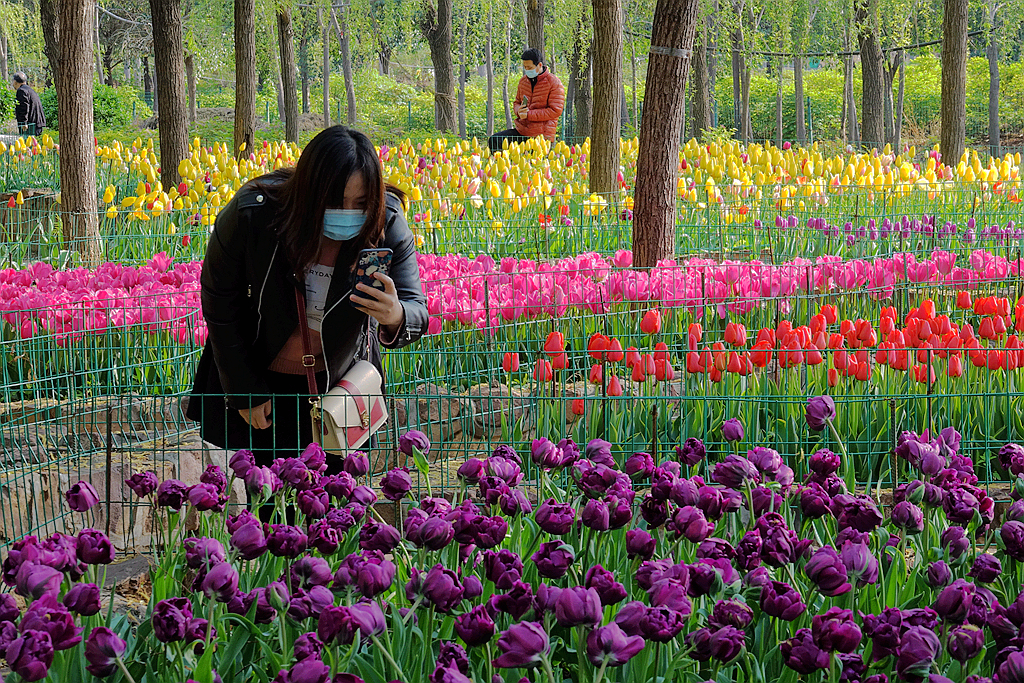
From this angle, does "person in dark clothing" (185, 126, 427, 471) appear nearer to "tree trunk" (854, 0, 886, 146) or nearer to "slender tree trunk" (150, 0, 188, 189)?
"slender tree trunk" (150, 0, 188, 189)

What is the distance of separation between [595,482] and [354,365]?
110cm

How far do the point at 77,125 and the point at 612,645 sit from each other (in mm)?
6217

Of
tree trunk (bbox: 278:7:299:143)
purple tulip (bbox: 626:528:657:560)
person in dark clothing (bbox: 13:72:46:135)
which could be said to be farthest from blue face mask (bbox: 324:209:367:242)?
person in dark clothing (bbox: 13:72:46:135)

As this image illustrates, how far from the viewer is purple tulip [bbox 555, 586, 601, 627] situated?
136cm

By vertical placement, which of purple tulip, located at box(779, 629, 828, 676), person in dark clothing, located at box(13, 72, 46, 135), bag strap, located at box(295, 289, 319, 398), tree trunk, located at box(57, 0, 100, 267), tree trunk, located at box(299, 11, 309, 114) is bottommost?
purple tulip, located at box(779, 629, 828, 676)

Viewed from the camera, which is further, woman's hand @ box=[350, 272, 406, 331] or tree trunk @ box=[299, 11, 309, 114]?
tree trunk @ box=[299, 11, 309, 114]

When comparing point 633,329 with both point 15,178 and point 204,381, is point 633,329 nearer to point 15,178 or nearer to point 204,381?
point 204,381

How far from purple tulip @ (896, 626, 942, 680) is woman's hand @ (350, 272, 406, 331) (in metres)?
1.53

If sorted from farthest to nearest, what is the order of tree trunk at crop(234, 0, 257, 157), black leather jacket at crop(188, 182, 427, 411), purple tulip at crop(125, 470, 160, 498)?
tree trunk at crop(234, 0, 257, 157), black leather jacket at crop(188, 182, 427, 411), purple tulip at crop(125, 470, 160, 498)

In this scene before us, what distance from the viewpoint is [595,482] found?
1.89 m

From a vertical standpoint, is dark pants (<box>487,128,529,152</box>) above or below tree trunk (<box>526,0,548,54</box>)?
below

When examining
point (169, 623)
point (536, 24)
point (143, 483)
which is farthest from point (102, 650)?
point (536, 24)

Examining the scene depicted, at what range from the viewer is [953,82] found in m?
10.9

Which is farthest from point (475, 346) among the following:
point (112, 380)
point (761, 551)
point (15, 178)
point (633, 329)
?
point (15, 178)
